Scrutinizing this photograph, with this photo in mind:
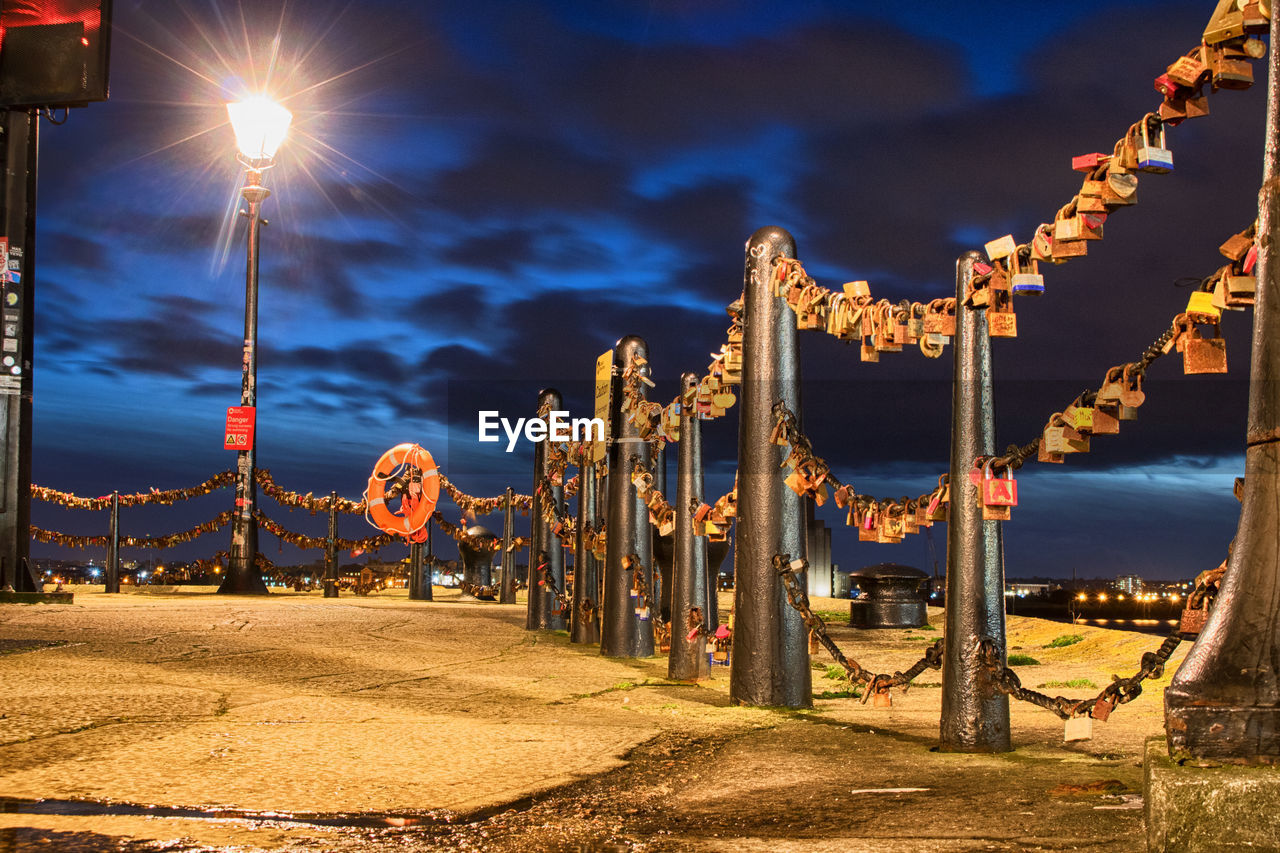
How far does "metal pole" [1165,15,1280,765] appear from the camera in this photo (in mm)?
2828

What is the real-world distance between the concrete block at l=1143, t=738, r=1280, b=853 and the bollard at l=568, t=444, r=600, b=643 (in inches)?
295

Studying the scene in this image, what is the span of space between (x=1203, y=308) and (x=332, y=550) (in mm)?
19880

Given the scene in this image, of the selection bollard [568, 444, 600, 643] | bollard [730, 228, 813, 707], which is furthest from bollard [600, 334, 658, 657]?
Answer: bollard [730, 228, 813, 707]

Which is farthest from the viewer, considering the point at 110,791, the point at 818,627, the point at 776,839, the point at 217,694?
the point at 217,694

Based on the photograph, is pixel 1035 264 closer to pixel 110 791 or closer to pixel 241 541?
pixel 110 791

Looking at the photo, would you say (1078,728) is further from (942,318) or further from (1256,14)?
(1256,14)

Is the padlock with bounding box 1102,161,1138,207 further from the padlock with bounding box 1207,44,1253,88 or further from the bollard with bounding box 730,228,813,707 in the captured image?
the bollard with bounding box 730,228,813,707

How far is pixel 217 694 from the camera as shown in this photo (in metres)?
5.91

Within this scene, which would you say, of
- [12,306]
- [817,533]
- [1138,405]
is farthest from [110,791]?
[817,533]

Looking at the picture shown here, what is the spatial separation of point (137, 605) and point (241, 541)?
6.90m

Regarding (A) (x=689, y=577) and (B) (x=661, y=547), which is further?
(B) (x=661, y=547)

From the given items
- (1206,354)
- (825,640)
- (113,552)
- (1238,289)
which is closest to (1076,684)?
(825,640)

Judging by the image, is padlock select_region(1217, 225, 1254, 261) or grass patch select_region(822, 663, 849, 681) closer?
padlock select_region(1217, 225, 1254, 261)

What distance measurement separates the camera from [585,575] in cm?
1059
